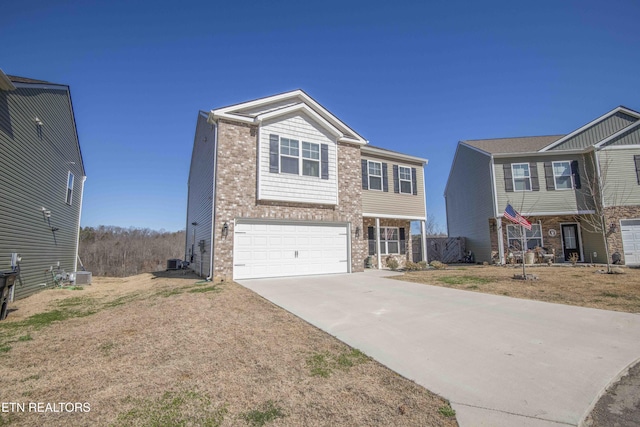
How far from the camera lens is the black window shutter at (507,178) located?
680 inches

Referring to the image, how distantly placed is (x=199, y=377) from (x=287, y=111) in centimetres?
1036

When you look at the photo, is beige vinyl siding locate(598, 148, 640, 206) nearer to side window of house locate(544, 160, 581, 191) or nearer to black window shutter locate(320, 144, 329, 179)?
side window of house locate(544, 160, 581, 191)

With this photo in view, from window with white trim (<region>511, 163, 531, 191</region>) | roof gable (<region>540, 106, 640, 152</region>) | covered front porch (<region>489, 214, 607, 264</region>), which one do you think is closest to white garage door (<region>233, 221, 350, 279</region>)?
covered front porch (<region>489, 214, 607, 264</region>)

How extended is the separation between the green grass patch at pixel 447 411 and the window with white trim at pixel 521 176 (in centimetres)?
1808

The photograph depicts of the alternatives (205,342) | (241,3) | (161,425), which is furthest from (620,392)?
(241,3)

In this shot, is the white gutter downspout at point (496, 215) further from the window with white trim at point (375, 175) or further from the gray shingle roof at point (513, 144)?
the window with white trim at point (375, 175)

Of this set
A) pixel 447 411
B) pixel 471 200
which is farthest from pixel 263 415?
pixel 471 200

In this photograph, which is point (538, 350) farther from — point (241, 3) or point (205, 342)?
point (241, 3)

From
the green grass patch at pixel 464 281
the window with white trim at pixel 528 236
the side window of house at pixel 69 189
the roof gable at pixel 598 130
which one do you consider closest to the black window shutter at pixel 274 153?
the green grass patch at pixel 464 281

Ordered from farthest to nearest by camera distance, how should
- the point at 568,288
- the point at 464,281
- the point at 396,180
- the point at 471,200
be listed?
the point at 471,200 → the point at 396,180 → the point at 464,281 → the point at 568,288

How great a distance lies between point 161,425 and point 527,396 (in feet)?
10.7

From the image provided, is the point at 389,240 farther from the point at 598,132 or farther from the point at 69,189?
the point at 69,189

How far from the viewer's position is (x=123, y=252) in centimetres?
3462

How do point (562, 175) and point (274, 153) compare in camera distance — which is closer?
point (274, 153)
